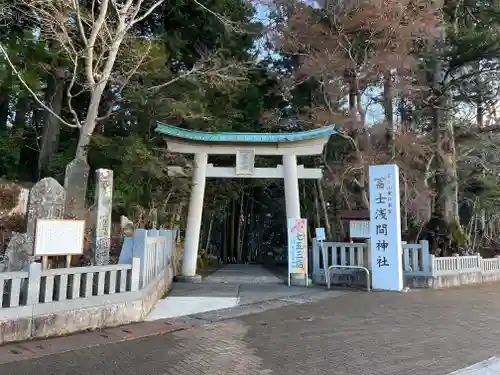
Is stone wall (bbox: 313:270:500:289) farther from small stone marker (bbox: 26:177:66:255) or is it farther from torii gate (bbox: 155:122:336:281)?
small stone marker (bbox: 26:177:66:255)

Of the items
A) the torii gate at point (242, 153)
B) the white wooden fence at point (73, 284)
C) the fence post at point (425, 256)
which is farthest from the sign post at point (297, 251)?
the white wooden fence at point (73, 284)

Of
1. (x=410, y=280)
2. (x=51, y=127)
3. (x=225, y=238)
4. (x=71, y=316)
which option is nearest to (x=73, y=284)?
(x=71, y=316)

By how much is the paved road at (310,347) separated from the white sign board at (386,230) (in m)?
1.67

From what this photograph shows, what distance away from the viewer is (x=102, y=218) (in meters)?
6.85

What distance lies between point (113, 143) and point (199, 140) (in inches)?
92.9

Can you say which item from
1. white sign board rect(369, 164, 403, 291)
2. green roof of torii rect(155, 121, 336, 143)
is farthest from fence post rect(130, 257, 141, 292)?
white sign board rect(369, 164, 403, 291)

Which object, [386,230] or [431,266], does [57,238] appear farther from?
[431,266]

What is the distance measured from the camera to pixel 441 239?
11836 millimetres

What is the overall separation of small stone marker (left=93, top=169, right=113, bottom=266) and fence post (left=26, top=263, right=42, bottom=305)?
176 cm

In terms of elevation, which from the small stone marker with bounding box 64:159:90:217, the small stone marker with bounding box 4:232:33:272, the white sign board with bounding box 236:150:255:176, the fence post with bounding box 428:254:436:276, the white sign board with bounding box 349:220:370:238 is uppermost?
the white sign board with bounding box 236:150:255:176

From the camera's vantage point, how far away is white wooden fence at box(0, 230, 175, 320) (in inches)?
182

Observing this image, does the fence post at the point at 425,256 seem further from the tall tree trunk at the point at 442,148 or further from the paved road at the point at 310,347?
the tall tree trunk at the point at 442,148

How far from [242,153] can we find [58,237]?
6348 mm

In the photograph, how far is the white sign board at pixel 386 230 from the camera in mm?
8750
